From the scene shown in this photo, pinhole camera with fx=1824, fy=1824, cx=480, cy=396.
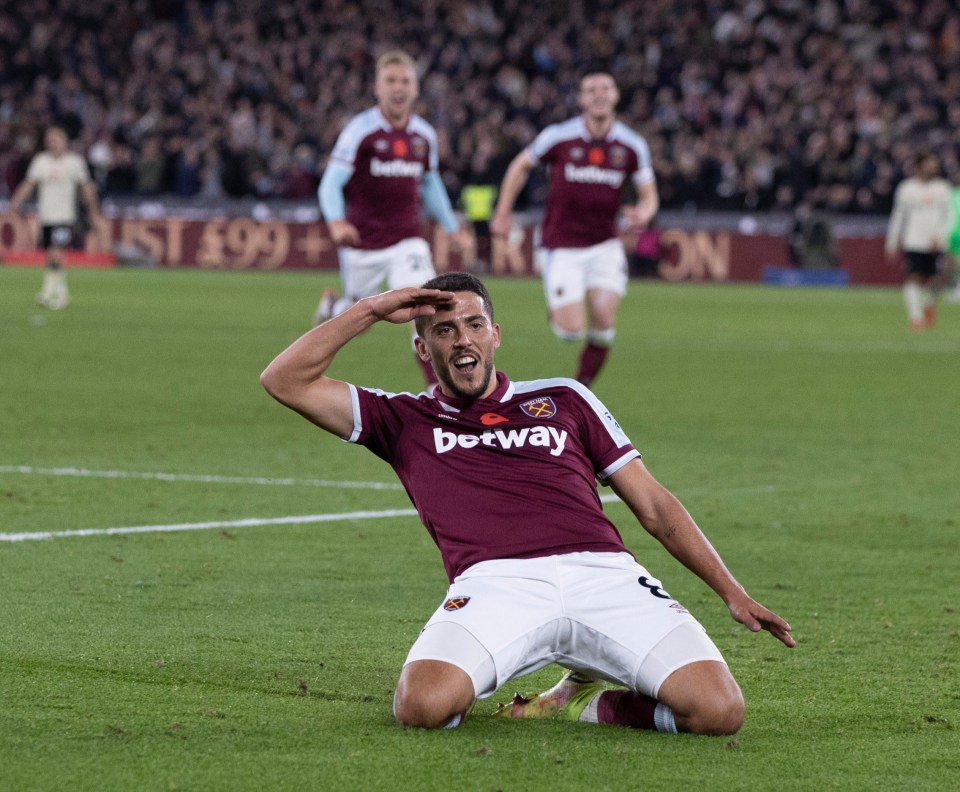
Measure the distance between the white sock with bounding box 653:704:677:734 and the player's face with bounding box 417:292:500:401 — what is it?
3.67 ft

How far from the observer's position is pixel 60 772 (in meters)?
4.24

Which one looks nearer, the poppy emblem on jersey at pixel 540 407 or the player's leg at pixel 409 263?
the poppy emblem on jersey at pixel 540 407

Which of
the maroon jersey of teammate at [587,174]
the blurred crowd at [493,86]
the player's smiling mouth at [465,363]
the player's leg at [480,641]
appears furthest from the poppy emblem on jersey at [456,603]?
the blurred crowd at [493,86]

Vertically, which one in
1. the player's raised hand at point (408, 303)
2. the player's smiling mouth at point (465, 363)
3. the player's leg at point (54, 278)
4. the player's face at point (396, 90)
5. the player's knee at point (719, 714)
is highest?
the player's face at point (396, 90)

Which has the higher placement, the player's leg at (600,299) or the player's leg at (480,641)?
the player's leg at (480,641)

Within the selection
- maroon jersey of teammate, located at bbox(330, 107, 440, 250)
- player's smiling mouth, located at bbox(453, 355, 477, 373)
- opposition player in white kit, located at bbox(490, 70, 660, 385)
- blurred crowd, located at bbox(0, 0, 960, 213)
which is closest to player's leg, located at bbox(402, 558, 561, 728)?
player's smiling mouth, located at bbox(453, 355, 477, 373)

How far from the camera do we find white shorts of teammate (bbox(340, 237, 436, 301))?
13570 mm

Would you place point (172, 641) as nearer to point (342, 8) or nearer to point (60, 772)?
point (60, 772)

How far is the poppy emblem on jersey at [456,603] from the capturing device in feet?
16.8

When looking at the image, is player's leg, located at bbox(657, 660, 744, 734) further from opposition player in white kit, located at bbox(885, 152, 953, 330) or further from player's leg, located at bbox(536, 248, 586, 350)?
opposition player in white kit, located at bbox(885, 152, 953, 330)

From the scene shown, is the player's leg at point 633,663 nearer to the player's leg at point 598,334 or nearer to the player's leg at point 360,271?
the player's leg at point 360,271

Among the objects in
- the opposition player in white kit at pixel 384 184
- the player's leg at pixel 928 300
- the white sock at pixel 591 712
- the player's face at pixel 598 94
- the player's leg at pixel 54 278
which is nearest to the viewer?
the white sock at pixel 591 712

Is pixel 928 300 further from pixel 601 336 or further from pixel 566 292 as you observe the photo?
pixel 601 336

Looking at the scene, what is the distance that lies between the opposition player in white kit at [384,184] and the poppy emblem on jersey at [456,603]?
27.2ft
